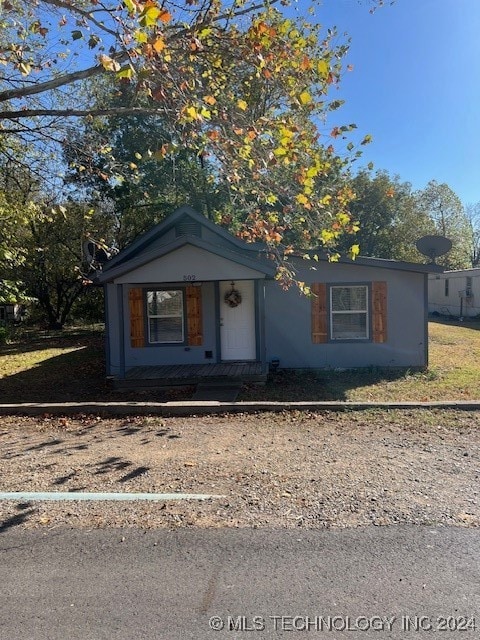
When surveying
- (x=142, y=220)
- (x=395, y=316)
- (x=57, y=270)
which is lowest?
(x=395, y=316)

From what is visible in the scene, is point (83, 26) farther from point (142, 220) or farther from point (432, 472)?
point (142, 220)

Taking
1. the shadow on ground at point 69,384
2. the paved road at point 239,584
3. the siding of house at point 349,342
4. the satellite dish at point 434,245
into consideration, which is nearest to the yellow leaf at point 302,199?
the paved road at point 239,584

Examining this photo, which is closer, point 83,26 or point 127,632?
point 127,632

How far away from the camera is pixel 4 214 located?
11750 mm

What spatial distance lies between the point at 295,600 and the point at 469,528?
1.61 metres

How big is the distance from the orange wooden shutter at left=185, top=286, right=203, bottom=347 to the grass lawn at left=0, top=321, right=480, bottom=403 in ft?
7.01

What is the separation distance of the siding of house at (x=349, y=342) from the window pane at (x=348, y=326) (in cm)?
18

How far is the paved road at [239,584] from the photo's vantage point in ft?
8.18

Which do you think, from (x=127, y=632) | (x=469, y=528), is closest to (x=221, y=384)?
(x=469, y=528)

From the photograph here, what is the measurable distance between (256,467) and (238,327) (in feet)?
21.9

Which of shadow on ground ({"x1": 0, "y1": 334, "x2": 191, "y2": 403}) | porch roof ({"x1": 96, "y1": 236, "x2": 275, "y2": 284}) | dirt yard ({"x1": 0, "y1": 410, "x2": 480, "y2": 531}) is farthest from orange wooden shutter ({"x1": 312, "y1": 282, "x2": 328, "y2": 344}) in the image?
dirt yard ({"x1": 0, "y1": 410, "x2": 480, "y2": 531})

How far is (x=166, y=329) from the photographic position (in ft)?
37.7

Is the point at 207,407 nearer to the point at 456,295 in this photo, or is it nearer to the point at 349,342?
the point at 349,342

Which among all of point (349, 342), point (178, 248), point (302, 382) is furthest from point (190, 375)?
point (349, 342)
